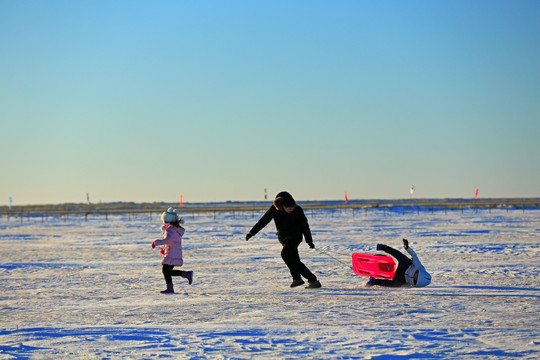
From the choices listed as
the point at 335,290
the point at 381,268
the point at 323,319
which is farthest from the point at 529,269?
the point at 323,319

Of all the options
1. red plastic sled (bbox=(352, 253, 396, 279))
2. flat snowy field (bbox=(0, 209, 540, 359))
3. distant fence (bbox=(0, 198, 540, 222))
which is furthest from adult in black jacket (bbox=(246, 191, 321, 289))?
distant fence (bbox=(0, 198, 540, 222))

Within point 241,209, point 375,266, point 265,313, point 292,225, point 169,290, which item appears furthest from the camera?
point 241,209

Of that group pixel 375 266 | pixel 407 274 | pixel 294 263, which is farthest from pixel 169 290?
pixel 407 274

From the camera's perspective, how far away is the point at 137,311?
8.86 meters

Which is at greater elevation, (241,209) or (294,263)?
(241,209)

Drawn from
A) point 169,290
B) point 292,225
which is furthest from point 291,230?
point 169,290

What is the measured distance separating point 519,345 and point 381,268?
186 inches

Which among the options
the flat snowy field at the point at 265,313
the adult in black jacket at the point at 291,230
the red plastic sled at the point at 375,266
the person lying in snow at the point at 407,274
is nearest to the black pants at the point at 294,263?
the adult in black jacket at the point at 291,230

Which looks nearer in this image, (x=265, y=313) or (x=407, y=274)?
(x=265, y=313)

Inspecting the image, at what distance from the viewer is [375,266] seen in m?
11.2

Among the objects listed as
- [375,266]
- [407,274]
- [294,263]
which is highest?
[294,263]

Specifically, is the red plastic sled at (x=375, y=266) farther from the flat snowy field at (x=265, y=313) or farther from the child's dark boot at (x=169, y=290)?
the child's dark boot at (x=169, y=290)

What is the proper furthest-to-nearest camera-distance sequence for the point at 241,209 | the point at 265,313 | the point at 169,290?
the point at 241,209 → the point at 169,290 → the point at 265,313

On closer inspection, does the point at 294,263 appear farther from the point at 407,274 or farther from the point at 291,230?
the point at 407,274
